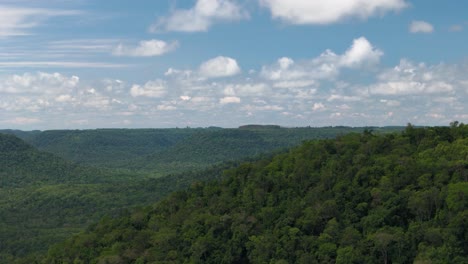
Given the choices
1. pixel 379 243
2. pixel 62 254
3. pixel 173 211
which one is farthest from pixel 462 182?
pixel 62 254

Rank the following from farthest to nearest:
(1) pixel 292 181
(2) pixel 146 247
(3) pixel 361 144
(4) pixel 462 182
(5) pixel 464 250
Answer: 1. (3) pixel 361 144
2. (1) pixel 292 181
3. (2) pixel 146 247
4. (4) pixel 462 182
5. (5) pixel 464 250

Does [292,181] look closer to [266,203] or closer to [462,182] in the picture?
[266,203]

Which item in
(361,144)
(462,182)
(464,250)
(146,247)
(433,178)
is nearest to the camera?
(464,250)

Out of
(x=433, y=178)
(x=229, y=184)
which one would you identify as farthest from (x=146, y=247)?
(x=433, y=178)

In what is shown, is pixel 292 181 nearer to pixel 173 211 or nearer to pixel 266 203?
pixel 266 203

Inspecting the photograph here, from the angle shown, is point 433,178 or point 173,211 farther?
point 173,211

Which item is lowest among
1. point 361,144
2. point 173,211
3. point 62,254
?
point 62,254

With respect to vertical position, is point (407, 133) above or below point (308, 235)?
above
